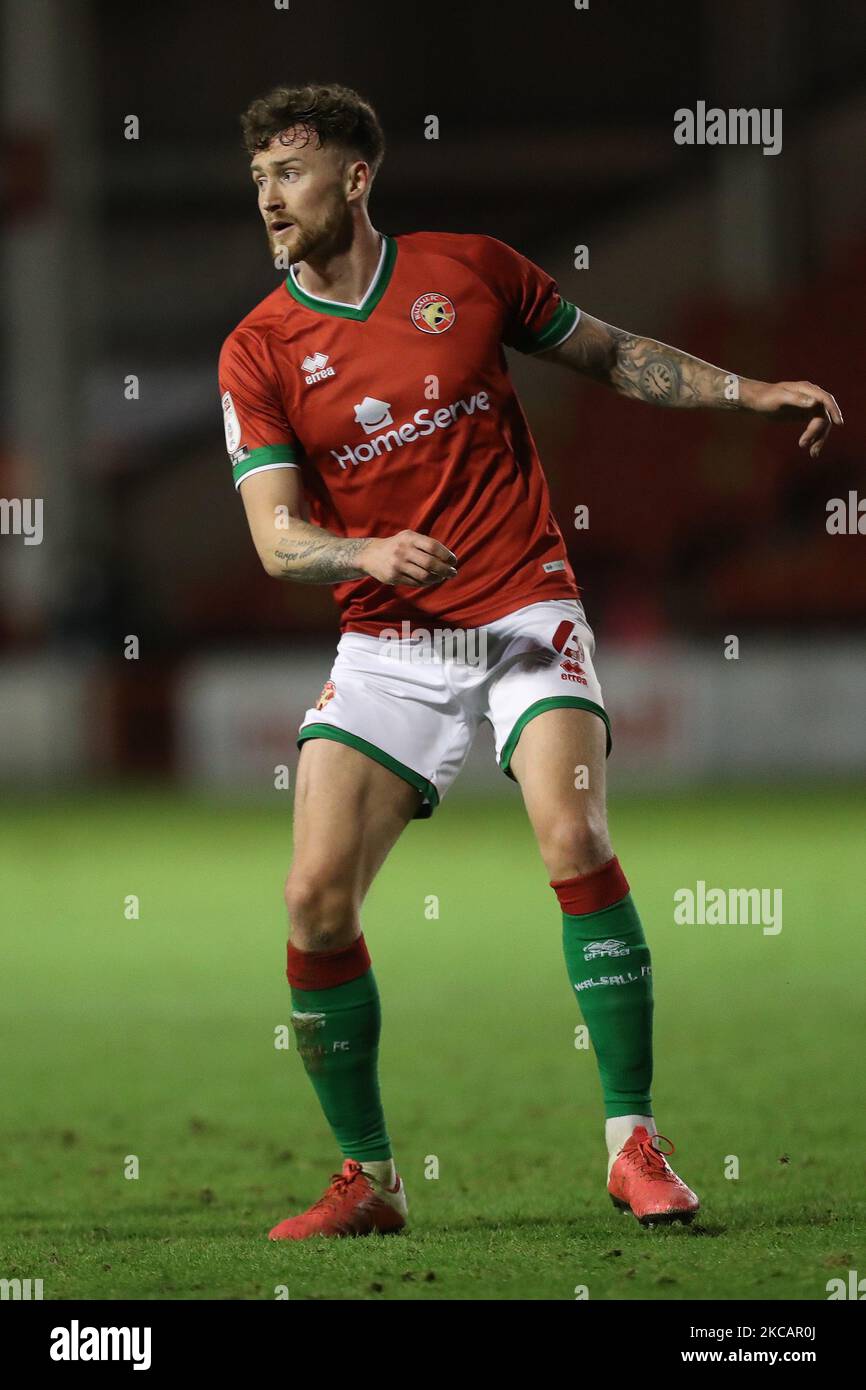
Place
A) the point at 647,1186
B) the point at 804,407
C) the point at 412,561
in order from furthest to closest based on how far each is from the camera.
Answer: the point at 804,407 → the point at 647,1186 → the point at 412,561

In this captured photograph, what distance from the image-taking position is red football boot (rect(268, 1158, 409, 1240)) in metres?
4.02

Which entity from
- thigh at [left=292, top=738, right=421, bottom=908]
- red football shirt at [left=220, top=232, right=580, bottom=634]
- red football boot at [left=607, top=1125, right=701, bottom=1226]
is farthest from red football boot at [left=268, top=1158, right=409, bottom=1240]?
red football shirt at [left=220, top=232, right=580, bottom=634]

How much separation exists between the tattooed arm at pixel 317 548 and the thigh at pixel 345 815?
Result: 383mm

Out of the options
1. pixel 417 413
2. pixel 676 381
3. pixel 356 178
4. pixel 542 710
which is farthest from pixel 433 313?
pixel 542 710

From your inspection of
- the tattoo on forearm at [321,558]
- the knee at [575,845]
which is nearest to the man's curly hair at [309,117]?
the tattoo on forearm at [321,558]

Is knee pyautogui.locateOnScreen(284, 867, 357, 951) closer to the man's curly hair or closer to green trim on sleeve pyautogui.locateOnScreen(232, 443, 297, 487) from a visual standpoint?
green trim on sleeve pyautogui.locateOnScreen(232, 443, 297, 487)

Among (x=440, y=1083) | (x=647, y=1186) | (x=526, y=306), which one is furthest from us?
(x=440, y=1083)

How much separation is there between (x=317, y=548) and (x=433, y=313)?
1.97ft

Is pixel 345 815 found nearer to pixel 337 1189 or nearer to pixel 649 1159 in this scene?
pixel 337 1189

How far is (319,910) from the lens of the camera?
4051 millimetres

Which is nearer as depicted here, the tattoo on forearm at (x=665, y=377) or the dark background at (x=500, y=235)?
the tattoo on forearm at (x=665, y=377)

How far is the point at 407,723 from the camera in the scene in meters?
4.12

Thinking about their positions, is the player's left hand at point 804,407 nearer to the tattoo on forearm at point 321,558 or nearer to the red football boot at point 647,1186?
the tattoo on forearm at point 321,558

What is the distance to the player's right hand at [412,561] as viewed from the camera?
12.1ft
